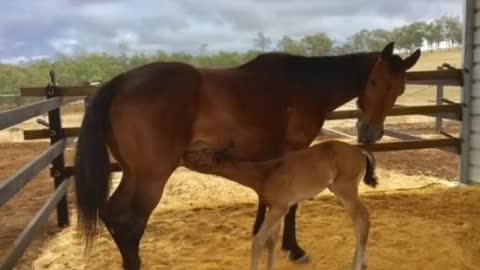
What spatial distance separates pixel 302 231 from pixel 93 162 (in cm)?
196

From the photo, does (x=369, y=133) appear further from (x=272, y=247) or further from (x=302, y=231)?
(x=272, y=247)

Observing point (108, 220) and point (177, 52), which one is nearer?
point (108, 220)

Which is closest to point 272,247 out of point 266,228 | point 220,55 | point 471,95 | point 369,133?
point 266,228

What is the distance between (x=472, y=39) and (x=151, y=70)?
392cm

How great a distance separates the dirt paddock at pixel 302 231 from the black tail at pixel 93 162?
71 centimetres

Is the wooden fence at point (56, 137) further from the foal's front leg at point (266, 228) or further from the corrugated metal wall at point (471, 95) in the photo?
the foal's front leg at point (266, 228)

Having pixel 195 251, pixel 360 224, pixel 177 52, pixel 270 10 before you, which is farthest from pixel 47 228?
pixel 177 52

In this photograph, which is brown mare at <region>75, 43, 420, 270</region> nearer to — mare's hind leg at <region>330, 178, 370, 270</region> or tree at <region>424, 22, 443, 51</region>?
mare's hind leg at <region>330, 178, 370, 270</region>

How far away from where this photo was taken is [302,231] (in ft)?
13.2

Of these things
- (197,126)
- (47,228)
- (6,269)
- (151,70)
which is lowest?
(47,228)

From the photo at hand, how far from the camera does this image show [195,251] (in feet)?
12.0

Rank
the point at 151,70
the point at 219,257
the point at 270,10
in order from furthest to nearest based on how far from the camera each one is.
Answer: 1. the point at 270,10
2. the point at 219,257
3. the point at 151,70

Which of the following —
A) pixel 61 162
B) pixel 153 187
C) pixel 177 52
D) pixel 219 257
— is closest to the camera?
pixel 153 187

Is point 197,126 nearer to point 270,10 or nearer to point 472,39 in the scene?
point 472,39
